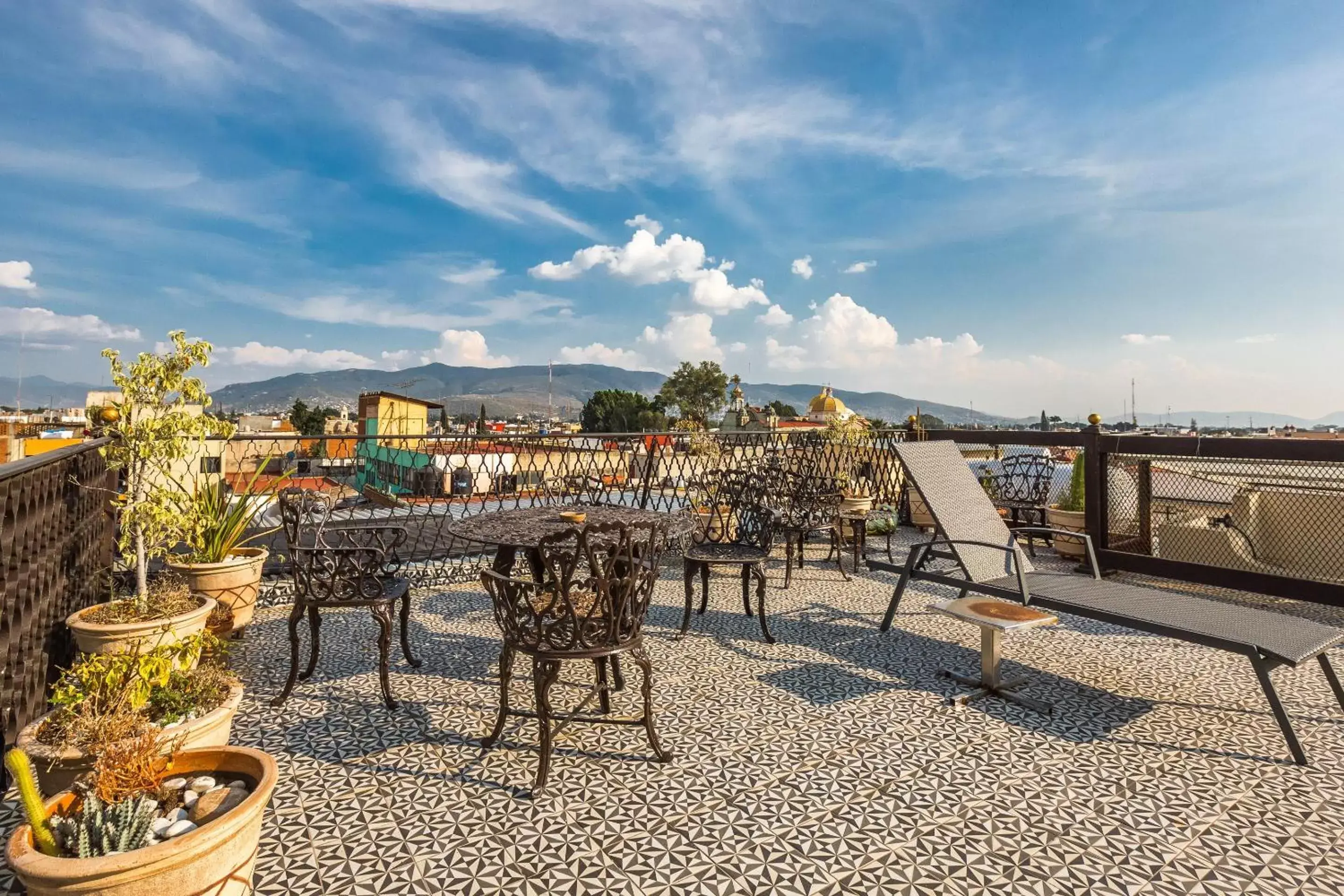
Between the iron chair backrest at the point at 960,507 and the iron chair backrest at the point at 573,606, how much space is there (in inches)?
77.3

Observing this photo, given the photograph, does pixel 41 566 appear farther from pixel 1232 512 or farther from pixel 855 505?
pixel 1232 512

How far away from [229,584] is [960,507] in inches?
168

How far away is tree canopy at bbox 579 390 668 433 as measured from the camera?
58.6m

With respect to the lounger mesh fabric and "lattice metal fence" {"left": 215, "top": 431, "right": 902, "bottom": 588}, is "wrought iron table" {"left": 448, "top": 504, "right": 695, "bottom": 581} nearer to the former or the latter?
"lattice metal fence" {"left": 215, "top": 431, "right": 902, "bottom": 588}

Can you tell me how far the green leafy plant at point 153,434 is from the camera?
2695 mm

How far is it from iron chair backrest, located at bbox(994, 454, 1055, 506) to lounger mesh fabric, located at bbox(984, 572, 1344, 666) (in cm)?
296

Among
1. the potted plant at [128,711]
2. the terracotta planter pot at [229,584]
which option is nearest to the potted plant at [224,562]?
the terracotta planter pot at [229,584]

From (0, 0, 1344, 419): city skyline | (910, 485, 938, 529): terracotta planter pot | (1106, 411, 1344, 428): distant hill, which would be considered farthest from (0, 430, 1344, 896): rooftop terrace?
(1106, 411, 1344, 428): distant hill

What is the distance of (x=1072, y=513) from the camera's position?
5480 millimetres

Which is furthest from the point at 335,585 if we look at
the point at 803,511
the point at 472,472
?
the point at 803,511

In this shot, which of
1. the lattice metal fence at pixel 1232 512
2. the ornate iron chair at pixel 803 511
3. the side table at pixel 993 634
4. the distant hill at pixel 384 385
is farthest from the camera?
the distant hill at pixel 384 385

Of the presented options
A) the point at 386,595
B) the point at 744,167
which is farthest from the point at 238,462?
the point at 744,167

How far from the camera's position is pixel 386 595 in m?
2.79

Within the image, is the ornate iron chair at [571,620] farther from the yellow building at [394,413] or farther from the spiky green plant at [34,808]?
the yellow building at [394,413]
